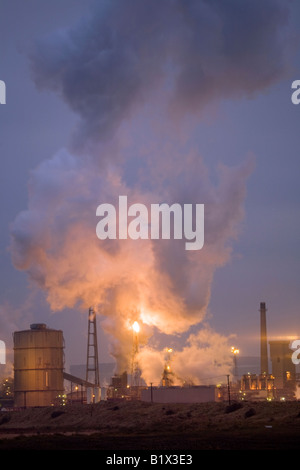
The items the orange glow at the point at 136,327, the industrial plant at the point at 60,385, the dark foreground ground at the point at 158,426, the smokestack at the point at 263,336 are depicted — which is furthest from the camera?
the smokestack at the point at 263,336

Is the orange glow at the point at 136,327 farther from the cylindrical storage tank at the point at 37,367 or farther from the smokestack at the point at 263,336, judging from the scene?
the smokestack at the point at 263,336

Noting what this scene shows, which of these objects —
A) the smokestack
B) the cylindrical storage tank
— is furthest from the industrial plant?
the smokestack

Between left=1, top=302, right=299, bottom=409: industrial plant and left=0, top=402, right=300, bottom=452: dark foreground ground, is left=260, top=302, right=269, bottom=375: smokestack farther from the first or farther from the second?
left=0, top=402, right=300, bottom=452: dark foreground ground

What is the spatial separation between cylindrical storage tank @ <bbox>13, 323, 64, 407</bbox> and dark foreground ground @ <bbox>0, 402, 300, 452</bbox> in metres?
9.01

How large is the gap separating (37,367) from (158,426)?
161 feet

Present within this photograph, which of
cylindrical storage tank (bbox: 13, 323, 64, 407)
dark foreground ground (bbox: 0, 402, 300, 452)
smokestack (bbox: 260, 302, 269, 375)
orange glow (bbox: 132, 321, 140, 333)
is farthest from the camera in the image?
smokestack (bbox: 260, 302, 269, 375)

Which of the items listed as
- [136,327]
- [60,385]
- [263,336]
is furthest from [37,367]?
[263,336]

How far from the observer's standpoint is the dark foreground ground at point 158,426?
5384 cm

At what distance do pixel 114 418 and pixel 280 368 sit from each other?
86.6 meters

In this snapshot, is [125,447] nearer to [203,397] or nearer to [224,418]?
[224,418]

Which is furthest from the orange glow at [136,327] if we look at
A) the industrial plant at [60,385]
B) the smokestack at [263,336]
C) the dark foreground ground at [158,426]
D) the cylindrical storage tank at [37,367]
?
the smokestack at [263,336]

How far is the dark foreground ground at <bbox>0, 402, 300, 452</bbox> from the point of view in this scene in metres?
53.8

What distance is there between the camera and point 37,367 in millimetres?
123062

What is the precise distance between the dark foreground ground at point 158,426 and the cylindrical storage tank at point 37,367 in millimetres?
9007
